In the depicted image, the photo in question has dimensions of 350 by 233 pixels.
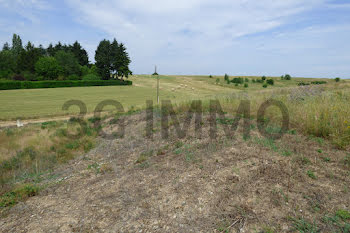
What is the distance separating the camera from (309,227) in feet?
9.23

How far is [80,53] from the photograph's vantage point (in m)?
77.3

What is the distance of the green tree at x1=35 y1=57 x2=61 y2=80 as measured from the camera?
5759cm

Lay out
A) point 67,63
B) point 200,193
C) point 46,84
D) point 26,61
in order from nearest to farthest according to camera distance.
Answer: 1. point 200,193
2. point 46,84
3. point 26,61
4. point 67,63

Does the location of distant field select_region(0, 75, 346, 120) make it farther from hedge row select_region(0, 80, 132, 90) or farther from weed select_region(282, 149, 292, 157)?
weed select_region(282, 149, 292, 157)

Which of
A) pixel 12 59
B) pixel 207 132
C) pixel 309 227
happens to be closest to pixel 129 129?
pixel 207 132

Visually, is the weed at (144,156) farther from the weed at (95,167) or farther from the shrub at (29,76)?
the shrub at (29,76)

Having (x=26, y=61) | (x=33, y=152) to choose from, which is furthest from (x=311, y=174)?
(x=26, y=61)

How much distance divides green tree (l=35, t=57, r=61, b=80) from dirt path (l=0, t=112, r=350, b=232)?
205 feet

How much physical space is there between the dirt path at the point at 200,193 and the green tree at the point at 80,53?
8061 centimetres

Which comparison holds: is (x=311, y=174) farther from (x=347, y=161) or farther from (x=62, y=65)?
(x=62, y=65)

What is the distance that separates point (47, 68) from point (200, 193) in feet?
217

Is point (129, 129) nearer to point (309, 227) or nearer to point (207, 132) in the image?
point (207, 132)

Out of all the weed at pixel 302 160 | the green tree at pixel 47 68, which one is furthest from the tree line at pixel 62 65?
the weed at pixel 302 160

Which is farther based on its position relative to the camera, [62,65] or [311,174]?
[62,65]
